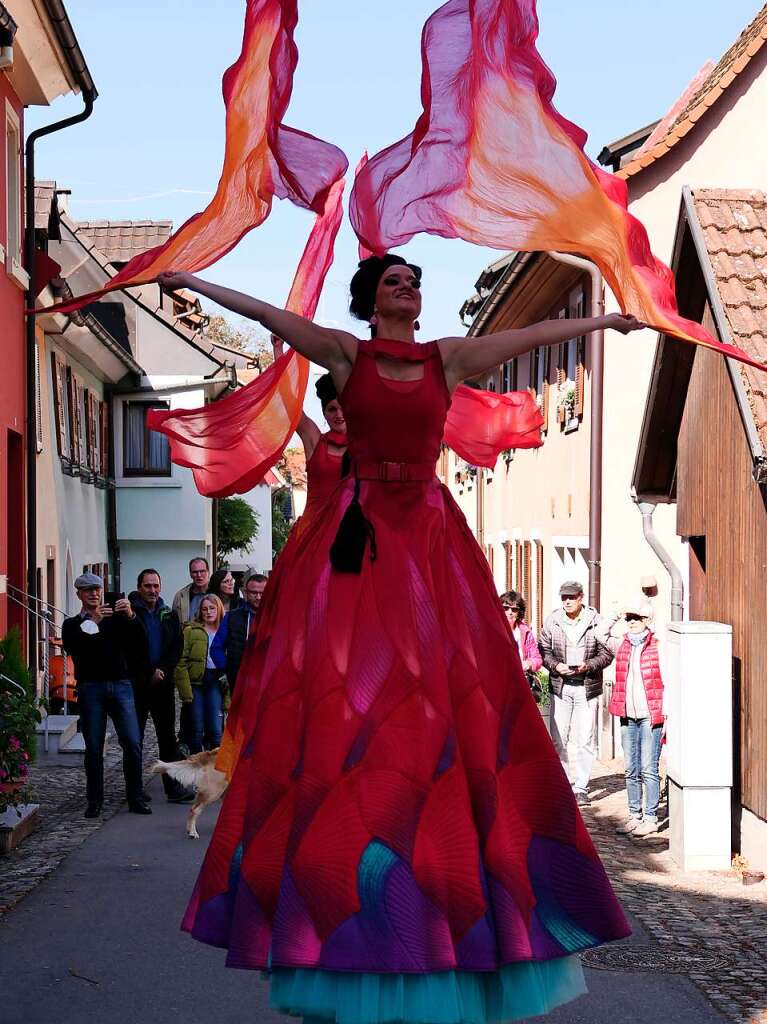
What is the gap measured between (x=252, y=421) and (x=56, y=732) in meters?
10.5

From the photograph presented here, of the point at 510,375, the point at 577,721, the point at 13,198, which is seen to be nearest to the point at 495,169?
the point at 577,721

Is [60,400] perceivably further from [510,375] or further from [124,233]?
[124,233]

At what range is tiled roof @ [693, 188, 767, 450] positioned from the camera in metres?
9.80

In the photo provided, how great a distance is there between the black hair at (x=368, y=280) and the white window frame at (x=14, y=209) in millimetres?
12300

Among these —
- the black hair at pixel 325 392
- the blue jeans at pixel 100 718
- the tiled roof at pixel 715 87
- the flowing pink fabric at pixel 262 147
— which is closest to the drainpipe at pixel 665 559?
the blue jeans at pixel 100 718

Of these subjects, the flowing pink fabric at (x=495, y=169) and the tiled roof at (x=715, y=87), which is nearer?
the flowing pink fabric at (x=495, y=169)

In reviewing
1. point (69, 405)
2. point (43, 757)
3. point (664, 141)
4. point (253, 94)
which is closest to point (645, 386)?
point (664, 141)

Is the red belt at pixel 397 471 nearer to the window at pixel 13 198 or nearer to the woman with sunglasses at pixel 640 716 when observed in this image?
the woman with sunglasses at pixel 640 716

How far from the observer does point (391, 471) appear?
5020mm

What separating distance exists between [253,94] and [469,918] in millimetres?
2845

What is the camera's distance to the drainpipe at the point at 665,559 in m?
12.8

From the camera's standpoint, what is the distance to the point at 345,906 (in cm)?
445

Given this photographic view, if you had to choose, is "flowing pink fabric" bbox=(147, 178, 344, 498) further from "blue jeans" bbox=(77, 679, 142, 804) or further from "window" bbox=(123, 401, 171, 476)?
"window" bbox=(123, 401, 171, 476)

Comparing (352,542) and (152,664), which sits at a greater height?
(352,542)
